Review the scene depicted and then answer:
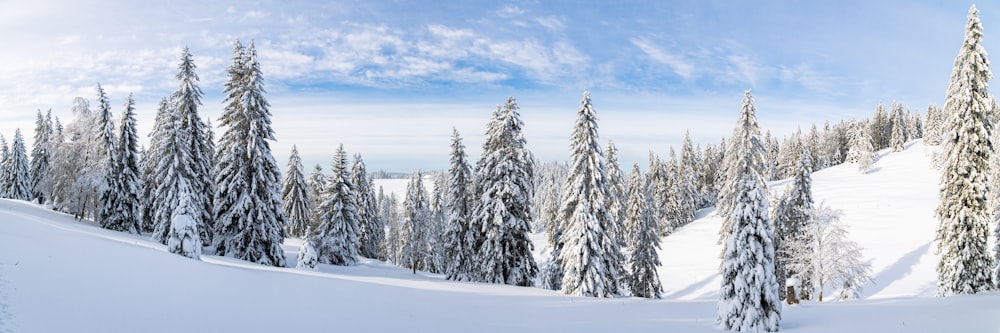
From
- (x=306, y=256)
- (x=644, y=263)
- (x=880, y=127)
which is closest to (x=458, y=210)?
(x=306, y=256)

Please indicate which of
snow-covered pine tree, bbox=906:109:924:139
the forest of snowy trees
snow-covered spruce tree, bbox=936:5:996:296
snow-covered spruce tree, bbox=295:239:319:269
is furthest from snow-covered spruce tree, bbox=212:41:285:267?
snow-covered pine tree, bbox=906:109:924:139

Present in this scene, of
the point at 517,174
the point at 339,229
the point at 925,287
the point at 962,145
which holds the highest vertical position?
the point at 962,145

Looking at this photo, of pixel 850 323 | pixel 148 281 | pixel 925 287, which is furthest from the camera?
pixel 925 287

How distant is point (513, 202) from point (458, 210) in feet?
21.8

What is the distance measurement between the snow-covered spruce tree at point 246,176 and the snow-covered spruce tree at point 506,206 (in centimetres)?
1270

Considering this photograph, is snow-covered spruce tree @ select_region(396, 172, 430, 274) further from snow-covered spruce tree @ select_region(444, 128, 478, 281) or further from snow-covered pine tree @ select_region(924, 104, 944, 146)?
snow-covered pine tree @ select_region(924, 104, 944, 146)

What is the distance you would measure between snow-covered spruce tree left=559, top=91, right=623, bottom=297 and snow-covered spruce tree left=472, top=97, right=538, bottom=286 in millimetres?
3016

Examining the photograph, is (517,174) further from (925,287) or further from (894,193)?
(894,193)

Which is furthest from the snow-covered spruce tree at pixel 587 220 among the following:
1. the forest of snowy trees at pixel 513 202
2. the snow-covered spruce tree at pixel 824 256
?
the snow-covered spruce tree at pixel 824 256

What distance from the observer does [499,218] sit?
28578 mm

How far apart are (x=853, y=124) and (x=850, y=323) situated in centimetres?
11280

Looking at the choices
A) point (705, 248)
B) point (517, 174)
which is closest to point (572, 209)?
point (517, 174)

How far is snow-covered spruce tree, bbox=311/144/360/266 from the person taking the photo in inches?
1597

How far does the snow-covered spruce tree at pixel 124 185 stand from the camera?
36.8 meters
